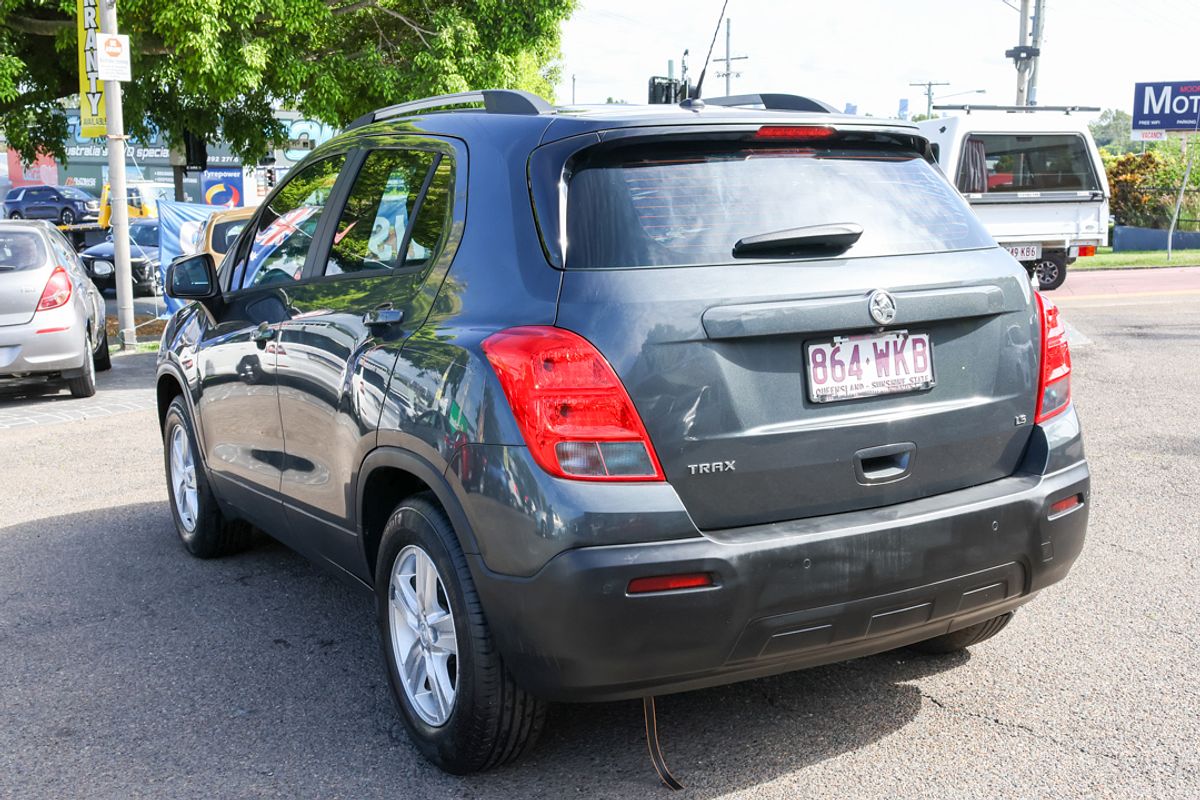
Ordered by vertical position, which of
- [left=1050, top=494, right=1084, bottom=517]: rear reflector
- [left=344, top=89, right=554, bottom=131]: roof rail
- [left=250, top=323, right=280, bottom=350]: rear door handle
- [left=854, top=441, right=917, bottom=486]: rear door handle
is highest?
[left=344, top=89, right=554, bottom=131]: roof rail

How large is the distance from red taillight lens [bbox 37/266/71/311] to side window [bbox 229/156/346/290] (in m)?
6.30

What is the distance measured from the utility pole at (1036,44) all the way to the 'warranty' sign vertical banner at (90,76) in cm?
2245

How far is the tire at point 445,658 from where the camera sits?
124 inches

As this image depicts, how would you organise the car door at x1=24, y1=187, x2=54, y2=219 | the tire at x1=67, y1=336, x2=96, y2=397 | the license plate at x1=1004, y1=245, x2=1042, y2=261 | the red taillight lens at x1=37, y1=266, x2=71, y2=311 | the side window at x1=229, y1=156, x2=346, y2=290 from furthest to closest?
the car door at x1=24, y1=187, x2=54, y2=219
the license plate at x1=1004, y1=245, x2=1042, y2=261
the tire at x1=67, y1=336, x2=96, y2=397
the red taillight lens at x1=37, y1=266, x2=71, y2=311
the side window at x1=229, y1=156, x2=346, y2=290

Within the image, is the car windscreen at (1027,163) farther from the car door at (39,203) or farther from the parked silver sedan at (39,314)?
the car door at (39,203)

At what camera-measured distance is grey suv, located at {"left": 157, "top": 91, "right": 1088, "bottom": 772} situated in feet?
9.56

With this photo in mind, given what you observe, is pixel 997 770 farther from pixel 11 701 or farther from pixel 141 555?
pixel 141 555

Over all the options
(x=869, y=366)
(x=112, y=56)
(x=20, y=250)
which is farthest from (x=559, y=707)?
(x=112, y=56)

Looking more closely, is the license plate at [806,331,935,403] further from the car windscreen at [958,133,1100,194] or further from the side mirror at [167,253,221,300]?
the car windscreen at [958,133,1100,194]

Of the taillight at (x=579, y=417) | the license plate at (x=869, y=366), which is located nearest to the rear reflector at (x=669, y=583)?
the taillight at (x=579, y=417)

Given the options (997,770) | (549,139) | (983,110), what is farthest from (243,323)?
(983,110)

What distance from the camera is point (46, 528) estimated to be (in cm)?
632

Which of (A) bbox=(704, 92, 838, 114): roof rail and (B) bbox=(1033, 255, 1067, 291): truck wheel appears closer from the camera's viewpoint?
(A) bbox=(704, 92, 838, 114): roof rail

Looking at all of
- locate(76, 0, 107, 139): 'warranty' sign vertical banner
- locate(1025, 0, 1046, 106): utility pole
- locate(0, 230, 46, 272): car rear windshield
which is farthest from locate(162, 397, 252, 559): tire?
locate(1025, 0, 1046, 106): utility pole
